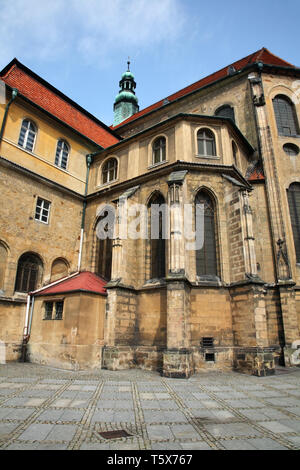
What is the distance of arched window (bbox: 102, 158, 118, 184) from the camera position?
56.8ft

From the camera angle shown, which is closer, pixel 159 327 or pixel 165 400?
pixel 165 400

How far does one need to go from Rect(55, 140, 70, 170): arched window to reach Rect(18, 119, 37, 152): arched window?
5.19ft

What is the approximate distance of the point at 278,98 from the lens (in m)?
18.0

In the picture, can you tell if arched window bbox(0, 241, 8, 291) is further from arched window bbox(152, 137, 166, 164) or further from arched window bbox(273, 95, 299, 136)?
arched window bbox(273, 95, 299, 136)

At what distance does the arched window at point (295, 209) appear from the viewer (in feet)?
48.4

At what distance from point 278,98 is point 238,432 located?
18.9 meters

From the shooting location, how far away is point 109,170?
1762 cm

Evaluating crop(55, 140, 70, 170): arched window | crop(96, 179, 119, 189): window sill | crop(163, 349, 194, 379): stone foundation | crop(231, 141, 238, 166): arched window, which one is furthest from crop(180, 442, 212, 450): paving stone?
crop(55, 140, 70, 170): arched window

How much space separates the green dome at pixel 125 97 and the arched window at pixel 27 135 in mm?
24449

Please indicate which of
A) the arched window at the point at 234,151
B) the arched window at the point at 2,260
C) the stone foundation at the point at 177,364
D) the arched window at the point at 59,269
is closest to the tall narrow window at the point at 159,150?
the arched window at the point at 234,151

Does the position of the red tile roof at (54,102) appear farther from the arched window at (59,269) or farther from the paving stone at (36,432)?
the paving stone at (36,432)

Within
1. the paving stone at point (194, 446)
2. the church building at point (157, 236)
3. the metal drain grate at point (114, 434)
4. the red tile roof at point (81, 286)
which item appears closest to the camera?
the paving stone at point (194, 446)

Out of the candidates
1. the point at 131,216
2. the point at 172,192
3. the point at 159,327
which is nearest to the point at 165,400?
the point at 159,327
